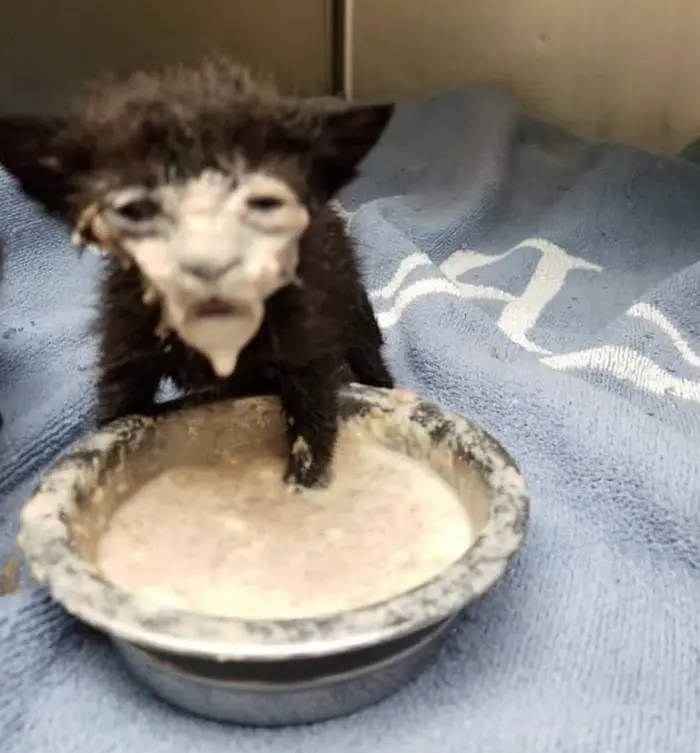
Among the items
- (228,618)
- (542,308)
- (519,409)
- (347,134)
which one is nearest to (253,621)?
(228,618)

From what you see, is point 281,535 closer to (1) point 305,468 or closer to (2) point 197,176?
(1) point 305,468

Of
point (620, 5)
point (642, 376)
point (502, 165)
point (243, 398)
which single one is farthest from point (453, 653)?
point (620, 5)

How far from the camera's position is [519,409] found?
1.00 meters

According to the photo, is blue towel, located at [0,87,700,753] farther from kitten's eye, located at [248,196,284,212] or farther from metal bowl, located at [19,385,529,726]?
kitten's eye, located at [248,196,284,212]

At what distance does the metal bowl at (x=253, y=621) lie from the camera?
2.05 feet

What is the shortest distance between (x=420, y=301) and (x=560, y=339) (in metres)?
0.16

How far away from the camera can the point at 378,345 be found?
102 cm

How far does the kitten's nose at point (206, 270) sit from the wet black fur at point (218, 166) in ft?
0.19

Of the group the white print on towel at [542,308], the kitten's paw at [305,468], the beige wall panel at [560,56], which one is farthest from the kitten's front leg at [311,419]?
the beige wall panel at [560,56]

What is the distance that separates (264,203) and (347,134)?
3.3 inches

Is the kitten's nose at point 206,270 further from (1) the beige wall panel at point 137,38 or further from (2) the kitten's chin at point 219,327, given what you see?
(1) the beige wall panel at point 137,38

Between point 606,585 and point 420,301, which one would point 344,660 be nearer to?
point 606,585

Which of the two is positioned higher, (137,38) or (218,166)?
(218,166)

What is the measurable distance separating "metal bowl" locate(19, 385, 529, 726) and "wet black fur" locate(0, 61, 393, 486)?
2.8 inches
